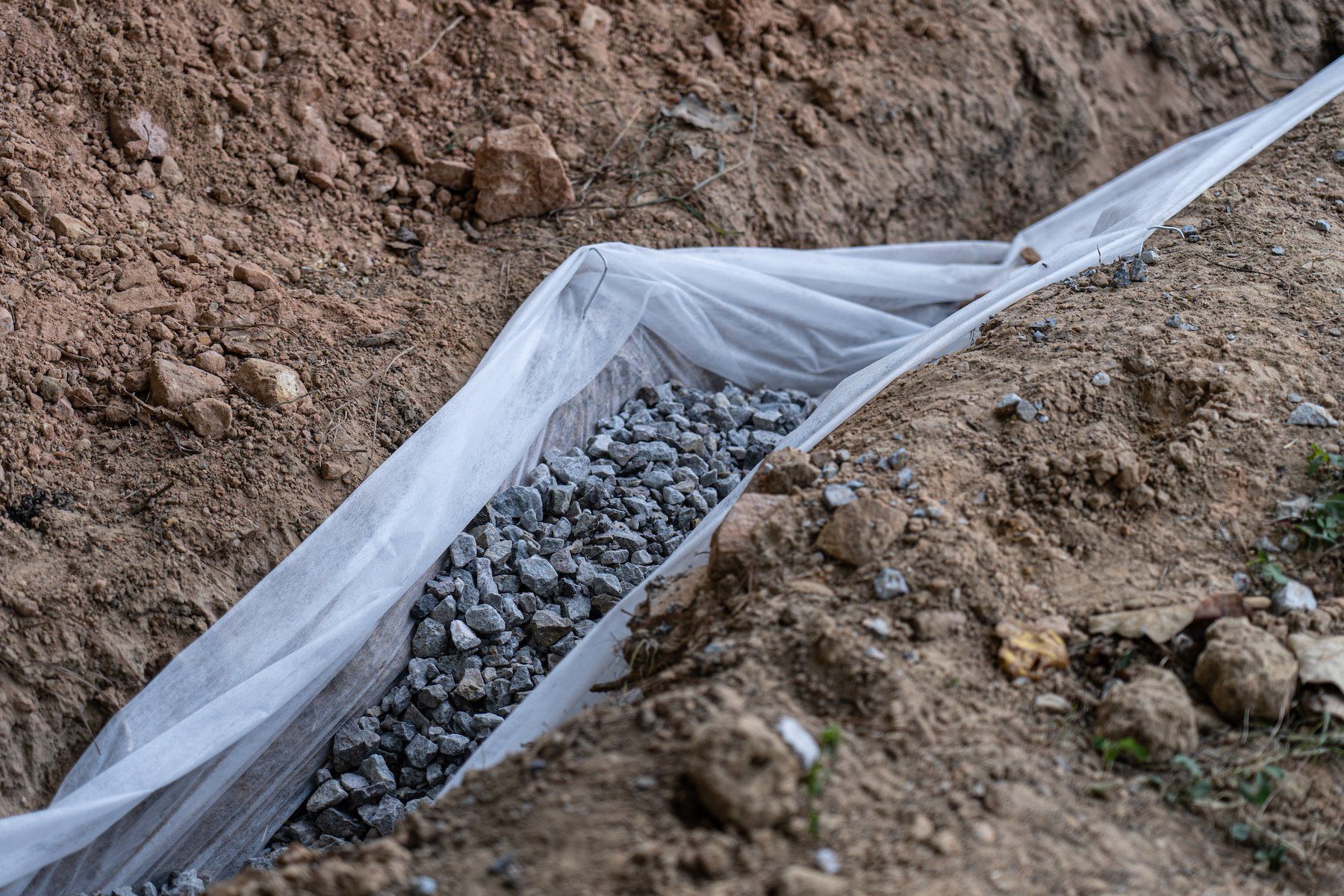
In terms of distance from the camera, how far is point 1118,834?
185 centimetres

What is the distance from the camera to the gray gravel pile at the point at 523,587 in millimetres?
2643

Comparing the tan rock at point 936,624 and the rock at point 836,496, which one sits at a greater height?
the rock at point 836,496

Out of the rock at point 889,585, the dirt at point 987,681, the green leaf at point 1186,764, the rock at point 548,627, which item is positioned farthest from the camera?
the rock at point 548,627

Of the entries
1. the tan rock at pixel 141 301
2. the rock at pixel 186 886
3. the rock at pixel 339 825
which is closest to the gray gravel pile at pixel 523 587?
the rock at pixel 339 825

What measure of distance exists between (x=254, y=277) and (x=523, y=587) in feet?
4.26

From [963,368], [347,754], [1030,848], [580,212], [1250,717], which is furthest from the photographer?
[580,212]

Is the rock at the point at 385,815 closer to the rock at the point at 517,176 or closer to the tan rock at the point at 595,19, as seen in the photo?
the rock at the point at 517,176

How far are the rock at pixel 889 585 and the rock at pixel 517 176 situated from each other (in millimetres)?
2100

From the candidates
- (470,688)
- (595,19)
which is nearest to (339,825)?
(470,688)

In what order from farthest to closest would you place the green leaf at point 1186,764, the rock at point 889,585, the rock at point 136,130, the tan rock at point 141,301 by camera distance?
the rock at point 136,130
the tan rock at point 141,301
the rock at point 889,585
the green leaf at point 1186,764

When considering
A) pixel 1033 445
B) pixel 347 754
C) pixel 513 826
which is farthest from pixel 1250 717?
pixel 347 754

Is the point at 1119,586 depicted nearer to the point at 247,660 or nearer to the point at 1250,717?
the point at 1250,717

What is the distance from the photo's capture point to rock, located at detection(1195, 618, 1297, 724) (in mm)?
1992

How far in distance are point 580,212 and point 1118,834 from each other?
8.88 feet
